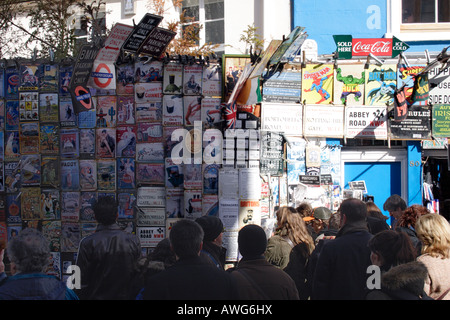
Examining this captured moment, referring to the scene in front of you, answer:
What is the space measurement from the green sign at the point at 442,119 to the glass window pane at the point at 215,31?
5754 mm

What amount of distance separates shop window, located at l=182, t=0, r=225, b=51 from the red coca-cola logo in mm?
4354

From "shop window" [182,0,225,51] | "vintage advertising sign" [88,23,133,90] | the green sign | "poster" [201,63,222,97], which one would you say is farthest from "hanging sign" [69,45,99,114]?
"shop window" [182,0,225,51]

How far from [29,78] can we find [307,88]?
13.8ft

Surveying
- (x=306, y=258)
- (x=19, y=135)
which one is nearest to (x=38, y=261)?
(x=306, y=258)

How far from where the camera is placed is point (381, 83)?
852 centimetres

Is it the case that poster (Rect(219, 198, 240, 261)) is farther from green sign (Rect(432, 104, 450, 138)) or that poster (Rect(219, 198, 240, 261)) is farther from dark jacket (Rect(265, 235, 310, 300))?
green sign (Rect(432, 104, 450, 138))

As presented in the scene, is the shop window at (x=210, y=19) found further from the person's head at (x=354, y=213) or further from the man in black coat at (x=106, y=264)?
the man in black coat at (x=106, y=264)

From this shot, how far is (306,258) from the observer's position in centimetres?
564

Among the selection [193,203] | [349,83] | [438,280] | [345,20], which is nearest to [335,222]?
[438,280]

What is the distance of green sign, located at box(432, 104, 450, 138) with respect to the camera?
28.3 feet

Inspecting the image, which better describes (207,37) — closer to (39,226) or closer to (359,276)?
(39,226)

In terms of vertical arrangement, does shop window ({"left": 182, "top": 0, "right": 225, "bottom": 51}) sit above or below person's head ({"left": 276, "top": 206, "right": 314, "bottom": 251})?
above

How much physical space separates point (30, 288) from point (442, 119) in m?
7.35

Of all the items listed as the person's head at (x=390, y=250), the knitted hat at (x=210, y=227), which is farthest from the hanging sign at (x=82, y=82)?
the person's head at (x=390, y=250)
